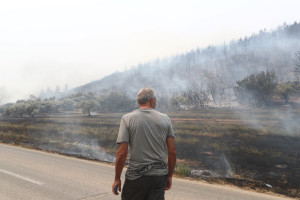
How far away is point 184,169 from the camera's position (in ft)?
27.5

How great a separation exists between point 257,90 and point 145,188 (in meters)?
42.5

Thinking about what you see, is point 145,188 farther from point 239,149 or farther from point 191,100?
point 191,100

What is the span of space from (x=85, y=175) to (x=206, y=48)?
12988 cm

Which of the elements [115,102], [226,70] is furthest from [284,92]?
[226,70]

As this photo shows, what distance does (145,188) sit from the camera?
2354 mm

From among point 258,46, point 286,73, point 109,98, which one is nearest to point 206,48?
point 258,46

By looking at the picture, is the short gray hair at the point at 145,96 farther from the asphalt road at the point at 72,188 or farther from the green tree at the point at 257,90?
the green tree at the point at 257,90

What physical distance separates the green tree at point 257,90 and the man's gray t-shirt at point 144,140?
136ft

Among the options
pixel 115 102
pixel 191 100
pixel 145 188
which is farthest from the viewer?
pixel 115 102

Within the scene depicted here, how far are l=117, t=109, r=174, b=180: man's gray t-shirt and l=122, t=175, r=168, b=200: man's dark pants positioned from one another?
0.15 ft

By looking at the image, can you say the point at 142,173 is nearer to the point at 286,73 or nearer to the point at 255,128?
the point at 255,128

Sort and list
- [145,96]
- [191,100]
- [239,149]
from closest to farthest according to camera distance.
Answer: [145,96] → [239,149] → [191,100]

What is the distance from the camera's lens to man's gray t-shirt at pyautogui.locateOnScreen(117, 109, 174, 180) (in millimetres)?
2379

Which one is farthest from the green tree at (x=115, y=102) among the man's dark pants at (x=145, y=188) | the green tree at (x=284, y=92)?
the man's dark pants at (x=145, y=188)
